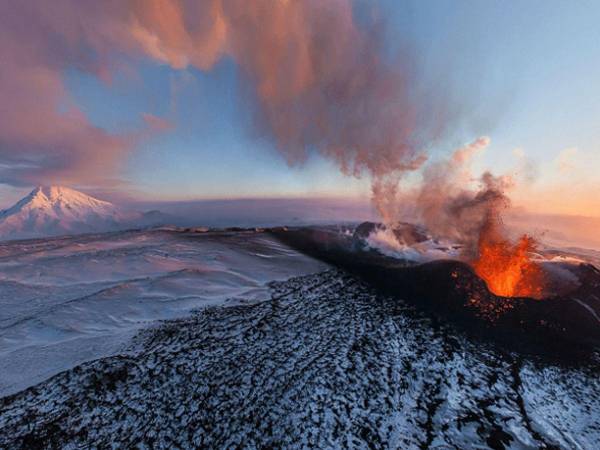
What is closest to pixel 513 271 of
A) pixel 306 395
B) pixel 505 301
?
pixel 505 301

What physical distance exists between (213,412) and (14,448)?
620 cm

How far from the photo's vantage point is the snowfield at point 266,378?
8.89 meters

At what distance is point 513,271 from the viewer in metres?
23.6

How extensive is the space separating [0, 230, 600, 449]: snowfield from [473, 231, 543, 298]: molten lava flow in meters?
10.0

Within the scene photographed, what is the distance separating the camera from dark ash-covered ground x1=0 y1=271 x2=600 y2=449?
8.77 meters

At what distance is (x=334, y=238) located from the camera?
156 ft

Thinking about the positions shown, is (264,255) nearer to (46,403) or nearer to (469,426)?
(46,403)

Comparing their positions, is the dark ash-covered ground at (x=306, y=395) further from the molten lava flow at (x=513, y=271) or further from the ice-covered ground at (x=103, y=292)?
the molten lava flow at (x=513, y=271)

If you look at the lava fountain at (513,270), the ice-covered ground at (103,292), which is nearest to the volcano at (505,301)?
the lava fountain at (513,270)

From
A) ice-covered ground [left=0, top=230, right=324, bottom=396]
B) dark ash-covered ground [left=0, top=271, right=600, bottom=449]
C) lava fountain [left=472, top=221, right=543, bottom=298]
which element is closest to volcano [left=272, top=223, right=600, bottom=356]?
lava fountain [left=472, top=221, right=543, bottom=298]

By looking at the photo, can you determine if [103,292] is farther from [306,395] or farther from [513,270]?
[513,270]

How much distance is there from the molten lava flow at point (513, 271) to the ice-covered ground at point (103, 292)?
57.5 ft

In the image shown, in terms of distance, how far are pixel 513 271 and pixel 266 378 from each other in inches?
1004

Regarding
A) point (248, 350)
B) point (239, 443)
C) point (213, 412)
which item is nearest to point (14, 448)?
point (213, 412)
